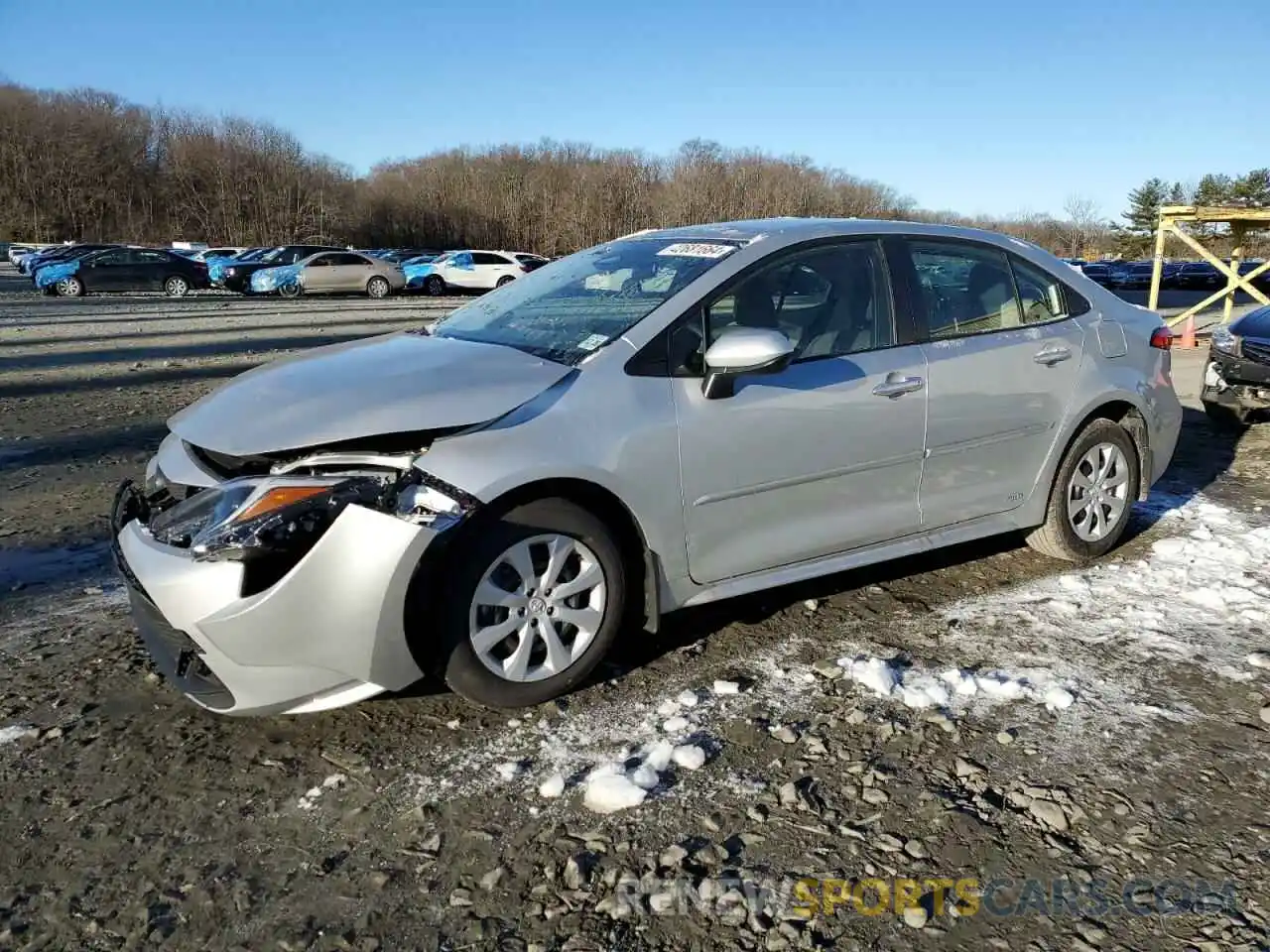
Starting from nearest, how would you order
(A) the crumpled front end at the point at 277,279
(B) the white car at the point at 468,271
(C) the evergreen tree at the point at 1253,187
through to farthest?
(A) the crumpled front end at the point at 277,279
(B) the white car at the point at 468,271
(C) the evergreen tree at the point at 1253,187

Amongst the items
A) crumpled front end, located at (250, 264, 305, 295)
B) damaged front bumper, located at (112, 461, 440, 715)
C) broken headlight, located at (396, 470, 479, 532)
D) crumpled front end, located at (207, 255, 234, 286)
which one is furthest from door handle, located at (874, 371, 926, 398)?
crumpled front end, located at (207, 255, 234, 286)

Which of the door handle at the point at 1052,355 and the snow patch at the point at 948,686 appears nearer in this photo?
the snow patch at the point at 948,686

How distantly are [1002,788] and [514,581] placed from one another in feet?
5.24

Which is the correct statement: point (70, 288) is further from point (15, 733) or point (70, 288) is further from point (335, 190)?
point (335, 190)

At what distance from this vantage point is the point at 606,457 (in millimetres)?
3227

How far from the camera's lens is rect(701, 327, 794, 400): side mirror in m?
3.36

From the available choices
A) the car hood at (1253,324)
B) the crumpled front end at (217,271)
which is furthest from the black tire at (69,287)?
the car hood at (1253,324)

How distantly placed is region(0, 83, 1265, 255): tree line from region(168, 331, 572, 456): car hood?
63.9 metres

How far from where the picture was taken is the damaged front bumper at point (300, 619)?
2.80m

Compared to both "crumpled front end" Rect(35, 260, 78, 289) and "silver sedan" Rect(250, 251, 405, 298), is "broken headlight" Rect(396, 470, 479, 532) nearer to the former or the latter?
"silver sedan" Rect(250, 251, 405, 298)

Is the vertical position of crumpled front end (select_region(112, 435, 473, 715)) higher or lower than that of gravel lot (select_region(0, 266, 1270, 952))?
higher

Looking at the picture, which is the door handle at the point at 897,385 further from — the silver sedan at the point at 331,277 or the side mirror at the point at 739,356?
the silver sedan at the point at 331,277

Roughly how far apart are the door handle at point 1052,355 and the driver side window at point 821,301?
2.95 feet

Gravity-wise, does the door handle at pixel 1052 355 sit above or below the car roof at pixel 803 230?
below
